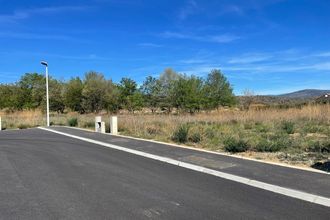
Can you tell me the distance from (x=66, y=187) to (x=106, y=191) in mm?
847

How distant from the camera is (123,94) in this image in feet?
195

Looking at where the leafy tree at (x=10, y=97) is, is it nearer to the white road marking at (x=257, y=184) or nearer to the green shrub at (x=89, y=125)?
the green shrub at (x=89, y=125)

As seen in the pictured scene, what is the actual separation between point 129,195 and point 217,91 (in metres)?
52.1

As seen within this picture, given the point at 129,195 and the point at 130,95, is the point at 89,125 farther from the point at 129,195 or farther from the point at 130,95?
the point at 130,95

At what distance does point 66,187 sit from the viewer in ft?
24.3

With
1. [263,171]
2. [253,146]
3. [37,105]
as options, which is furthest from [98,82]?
[263,171]

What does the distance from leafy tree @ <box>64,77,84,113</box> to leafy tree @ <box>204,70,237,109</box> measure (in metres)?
18.6

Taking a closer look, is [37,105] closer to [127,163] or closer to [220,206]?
[127,163]

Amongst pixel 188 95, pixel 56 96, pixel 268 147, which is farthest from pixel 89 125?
pixel 56 96

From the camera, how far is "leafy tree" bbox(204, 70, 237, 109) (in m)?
57.1

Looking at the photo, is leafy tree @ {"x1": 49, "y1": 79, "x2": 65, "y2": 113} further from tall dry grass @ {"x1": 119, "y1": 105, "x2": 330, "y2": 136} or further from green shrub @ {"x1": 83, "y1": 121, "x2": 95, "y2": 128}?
tall dry grass @ {"x1": 119, "y1": 105, "x2": 330, "y2": 136}

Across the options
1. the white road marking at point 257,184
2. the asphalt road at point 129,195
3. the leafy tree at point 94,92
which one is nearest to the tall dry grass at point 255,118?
the white road marking at point 257,184

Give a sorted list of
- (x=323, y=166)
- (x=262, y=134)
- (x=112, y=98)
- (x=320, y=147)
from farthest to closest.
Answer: (x=112, y=98)
(x=262, y=134)
(x=320, y=147)
(x=323, y=166)

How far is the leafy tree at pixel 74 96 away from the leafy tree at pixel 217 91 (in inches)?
730
